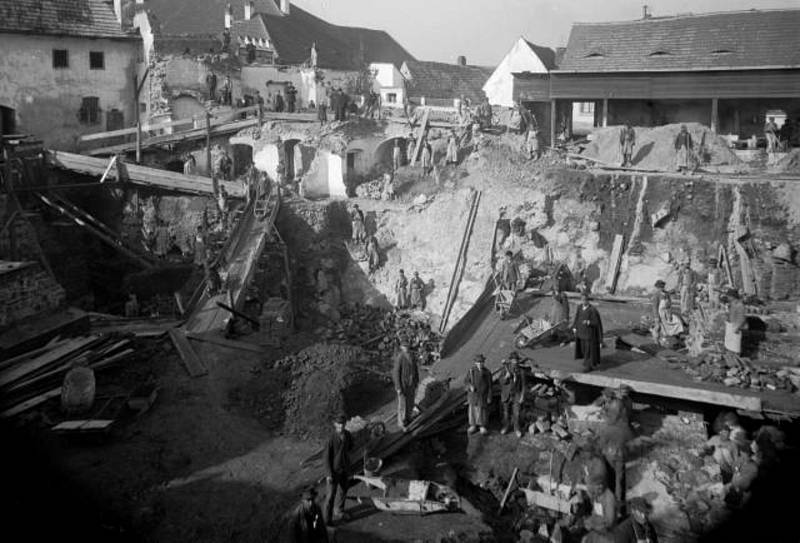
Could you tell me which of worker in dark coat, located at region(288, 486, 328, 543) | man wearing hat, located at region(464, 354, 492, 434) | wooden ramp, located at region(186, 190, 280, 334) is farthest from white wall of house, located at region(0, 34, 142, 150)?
worker in dark coat, located at region(288, 486, 328, 543)

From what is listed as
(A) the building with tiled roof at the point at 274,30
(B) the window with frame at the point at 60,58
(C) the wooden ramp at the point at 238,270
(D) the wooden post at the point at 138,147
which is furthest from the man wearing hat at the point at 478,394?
(A) the building with tiled roof at the point at 274,30

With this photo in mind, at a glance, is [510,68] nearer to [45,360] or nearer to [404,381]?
[404,381]

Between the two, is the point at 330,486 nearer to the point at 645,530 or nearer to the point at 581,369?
the point at 645,530

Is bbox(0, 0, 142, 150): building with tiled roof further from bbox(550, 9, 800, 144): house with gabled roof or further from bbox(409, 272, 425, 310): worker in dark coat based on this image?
bbox(550, 9, 800, 144): house with gabled roof

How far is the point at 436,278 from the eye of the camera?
2216cm

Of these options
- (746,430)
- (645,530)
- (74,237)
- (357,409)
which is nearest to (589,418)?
(746,430)

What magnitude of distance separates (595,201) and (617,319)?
5186 millimetres

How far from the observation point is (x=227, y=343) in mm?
17094

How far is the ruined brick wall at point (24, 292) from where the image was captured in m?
15.8

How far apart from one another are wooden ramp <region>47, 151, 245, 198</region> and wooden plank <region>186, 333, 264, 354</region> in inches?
344

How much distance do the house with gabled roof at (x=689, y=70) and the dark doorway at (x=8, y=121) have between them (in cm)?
2120

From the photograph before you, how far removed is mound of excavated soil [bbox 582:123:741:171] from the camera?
76.8 ft

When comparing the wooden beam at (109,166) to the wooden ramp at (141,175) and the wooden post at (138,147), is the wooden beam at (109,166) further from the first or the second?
the wooden post at (138,147)

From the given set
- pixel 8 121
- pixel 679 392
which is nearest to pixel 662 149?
pixel 679 392
